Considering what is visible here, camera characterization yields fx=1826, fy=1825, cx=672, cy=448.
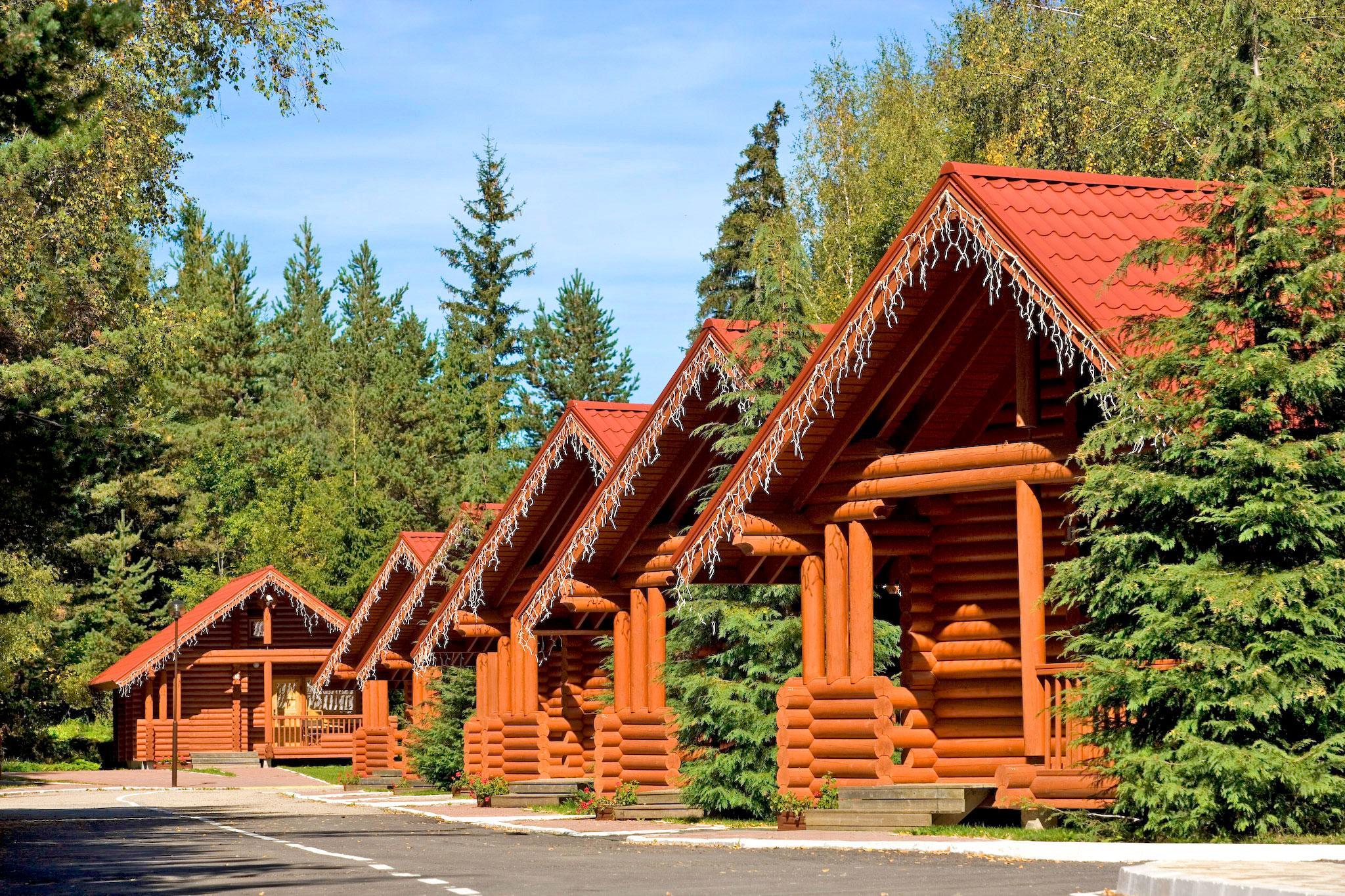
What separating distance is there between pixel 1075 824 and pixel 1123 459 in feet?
11.0

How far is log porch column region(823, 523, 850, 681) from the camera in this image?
20516mm

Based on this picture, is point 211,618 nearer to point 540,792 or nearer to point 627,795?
point 540,792

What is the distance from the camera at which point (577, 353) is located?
82688 mm

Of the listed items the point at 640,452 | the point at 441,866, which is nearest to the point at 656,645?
the point at 640,452

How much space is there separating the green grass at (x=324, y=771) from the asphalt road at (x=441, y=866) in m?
24.5

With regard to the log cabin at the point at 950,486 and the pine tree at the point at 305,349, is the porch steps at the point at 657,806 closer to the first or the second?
the log cabin at the point at 950,486

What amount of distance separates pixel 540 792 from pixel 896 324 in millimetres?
14244

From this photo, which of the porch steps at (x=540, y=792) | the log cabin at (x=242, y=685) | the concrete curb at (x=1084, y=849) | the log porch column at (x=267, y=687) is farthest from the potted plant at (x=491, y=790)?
the log porch column at (x=267, y=687)

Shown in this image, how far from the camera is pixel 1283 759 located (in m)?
14.5

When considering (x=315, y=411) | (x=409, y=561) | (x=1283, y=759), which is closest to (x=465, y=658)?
(x=409, y=561)

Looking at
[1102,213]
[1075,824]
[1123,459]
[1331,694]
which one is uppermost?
[1102,213]

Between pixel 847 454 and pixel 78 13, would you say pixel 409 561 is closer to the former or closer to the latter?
pixel 847 454

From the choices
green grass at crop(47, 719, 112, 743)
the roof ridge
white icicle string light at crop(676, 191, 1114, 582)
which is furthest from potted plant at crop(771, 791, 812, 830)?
green grass at crop(47, 719, 112, 743)

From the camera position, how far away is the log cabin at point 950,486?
17547 millimetres
